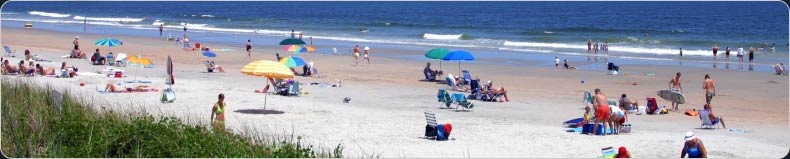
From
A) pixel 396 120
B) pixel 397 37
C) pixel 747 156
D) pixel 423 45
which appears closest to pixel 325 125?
pixel 396 120

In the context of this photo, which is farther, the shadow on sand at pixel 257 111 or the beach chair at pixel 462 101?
the beach chair at pixel 462 101

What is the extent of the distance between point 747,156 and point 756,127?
14.0ft

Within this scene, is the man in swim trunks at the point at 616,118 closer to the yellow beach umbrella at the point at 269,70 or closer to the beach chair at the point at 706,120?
the beach chair at the point at 706,120

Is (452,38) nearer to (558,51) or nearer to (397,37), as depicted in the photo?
(397,37)

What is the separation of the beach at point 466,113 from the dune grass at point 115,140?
2.16 meters

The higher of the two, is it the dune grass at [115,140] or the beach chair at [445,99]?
the beach chair at [445,99]

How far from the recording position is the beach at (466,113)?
592 inches

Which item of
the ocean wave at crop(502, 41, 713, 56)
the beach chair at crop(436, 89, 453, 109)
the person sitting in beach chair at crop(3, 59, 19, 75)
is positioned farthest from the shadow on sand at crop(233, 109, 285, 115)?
the ocean wave at crop(502, 41, 713, 56)

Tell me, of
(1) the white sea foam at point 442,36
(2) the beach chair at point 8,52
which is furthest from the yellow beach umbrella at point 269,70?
(1) the white sea foam at point 442,36

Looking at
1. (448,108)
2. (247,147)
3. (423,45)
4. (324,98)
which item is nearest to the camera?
(247,147)

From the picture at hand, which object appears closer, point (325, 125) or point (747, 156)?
point (747, 156)

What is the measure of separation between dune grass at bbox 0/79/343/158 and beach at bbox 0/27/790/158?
Result: 2.16 meters

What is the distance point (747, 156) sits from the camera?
14203mm

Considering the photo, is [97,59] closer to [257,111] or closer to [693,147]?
[257,111]
